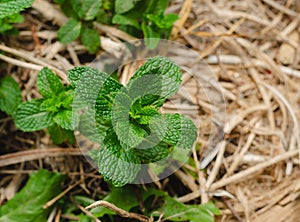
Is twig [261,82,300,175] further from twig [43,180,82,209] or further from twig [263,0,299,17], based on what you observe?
twig [43,180,82,209]

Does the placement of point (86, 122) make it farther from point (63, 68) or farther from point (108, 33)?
point (108, 33)

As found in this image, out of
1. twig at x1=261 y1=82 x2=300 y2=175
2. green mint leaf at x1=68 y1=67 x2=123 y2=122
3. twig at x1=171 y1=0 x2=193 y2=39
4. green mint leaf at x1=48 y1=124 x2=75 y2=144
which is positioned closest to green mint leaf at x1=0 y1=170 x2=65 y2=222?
green mint leaf at x1=48 y1=124 x2=75 y2=144

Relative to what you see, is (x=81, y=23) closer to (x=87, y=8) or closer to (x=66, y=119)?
(x=87, y=8)

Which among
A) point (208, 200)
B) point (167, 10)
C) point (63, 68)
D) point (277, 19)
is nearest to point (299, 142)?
point (208, 200)

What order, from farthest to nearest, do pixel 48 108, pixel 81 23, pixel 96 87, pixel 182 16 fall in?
1. pixel 182 16
2. pixel 81 23
3. pixel 48 108
4. pixel 96 87

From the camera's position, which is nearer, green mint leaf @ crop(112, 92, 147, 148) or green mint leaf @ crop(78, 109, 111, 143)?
green mint leaf @ crop(112, 92, 147, 148)

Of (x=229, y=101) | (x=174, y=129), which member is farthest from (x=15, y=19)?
(x=229, y=101)
